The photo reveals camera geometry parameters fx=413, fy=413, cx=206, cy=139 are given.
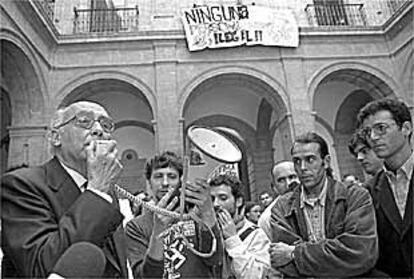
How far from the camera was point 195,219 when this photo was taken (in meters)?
2.44

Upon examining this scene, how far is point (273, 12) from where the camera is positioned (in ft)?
41.7

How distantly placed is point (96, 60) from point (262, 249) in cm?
1066

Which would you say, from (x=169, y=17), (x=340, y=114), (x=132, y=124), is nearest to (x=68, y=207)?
(x=169, y=17)

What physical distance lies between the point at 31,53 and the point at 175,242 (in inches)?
382

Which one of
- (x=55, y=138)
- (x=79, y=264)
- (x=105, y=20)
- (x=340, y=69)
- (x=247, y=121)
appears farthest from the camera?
(x=247, y=121)

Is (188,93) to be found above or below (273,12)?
below

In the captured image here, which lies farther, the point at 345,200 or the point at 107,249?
the point at 345,200

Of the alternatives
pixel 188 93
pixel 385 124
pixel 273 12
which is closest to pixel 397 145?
pixel 385 124

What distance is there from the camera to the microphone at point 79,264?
1286 millimetres

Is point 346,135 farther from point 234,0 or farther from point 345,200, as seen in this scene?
point 345,200

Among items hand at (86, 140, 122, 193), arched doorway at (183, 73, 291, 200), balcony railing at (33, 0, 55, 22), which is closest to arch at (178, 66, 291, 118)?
arched doorway at (183, 73, 291, 200)

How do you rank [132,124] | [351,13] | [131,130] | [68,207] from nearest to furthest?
[68,207]
[351,13]
[132,124]
[131,130]

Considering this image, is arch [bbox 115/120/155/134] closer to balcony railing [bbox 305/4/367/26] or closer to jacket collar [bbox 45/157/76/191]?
balcony railing [bbox 305/4/367/26]

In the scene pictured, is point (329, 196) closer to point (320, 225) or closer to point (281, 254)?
point (320, 225)
